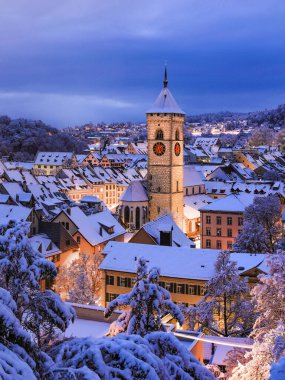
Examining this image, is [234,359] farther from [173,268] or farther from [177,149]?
[177,149]

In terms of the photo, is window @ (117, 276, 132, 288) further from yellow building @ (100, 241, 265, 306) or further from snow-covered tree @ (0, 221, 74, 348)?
snow-covered tree @ (0, 221, 74, 348)

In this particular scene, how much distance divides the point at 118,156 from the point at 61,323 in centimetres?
13679

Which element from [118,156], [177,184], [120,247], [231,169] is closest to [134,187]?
[177,184]

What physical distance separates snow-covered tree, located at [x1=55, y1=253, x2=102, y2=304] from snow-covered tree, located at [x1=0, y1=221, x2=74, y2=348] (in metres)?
24.6

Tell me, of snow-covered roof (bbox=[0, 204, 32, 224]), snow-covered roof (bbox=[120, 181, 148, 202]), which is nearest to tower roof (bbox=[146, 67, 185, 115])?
snow-covered roof (bbox=[120, 181, 148, 202])

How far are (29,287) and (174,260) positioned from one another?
2651 cm

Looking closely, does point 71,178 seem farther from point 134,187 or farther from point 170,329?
point 170,329

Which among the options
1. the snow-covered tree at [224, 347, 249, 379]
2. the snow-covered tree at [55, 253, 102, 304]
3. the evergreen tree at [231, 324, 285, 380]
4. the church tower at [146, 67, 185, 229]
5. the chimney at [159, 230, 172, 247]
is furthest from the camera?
the church tower at [146, 67, 185, 229]

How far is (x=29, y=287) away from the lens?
12.6m

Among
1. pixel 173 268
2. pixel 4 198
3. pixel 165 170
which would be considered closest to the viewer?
pixel 173 268

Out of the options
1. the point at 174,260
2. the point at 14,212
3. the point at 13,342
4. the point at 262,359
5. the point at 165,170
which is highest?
the point at 165,170

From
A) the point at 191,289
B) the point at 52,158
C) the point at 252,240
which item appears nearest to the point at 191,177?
the point at 252,240

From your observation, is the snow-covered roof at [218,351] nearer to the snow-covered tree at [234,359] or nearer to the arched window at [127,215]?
the snow-covered tree at [234,359]

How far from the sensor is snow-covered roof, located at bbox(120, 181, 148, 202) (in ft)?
233
